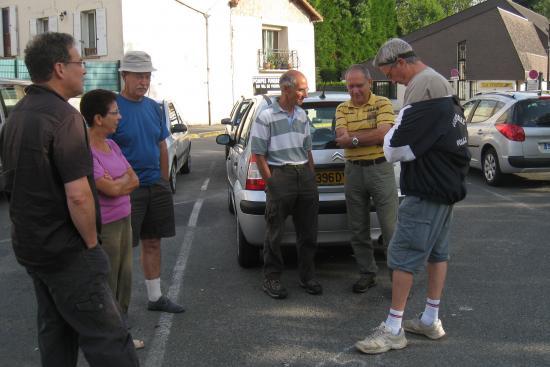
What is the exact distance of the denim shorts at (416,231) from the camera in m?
3.95

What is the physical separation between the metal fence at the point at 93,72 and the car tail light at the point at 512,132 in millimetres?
17917

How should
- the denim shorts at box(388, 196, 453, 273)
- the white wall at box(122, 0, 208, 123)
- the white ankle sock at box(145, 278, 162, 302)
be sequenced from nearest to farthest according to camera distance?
1. the denim shorts at box(388, 196, 453, 273)
2. the white ankle sock at box(145, 278, 162, 302)
3. the white wall at box(122, 0, 208, 123)

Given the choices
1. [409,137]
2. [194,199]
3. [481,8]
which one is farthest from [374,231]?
[481,8]

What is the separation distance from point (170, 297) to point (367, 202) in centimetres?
184

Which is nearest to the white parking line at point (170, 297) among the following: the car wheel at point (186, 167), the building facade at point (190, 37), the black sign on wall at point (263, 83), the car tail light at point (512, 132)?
the car wheel at point (186, 167)

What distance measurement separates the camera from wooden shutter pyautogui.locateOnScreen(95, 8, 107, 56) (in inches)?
1000

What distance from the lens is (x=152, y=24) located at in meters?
26.4

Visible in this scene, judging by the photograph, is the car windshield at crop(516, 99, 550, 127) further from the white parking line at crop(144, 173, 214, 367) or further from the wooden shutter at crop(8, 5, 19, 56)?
the wooden shutter at crop(8, 5, 19, 56)

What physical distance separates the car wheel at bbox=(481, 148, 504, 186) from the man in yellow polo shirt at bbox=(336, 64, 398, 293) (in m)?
5.91

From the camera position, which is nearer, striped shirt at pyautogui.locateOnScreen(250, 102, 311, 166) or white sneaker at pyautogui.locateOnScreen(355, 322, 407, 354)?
white sneaker at pyautogui.locateOnScreen(355, 322, 407, 354)

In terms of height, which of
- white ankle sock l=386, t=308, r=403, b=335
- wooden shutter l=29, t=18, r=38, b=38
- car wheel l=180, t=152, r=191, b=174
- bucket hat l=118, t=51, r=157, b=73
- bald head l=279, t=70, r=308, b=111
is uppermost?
wooden shutter l=29, t=18, r=38, b=38

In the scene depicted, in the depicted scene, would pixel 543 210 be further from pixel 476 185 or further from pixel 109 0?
pixel 109 0

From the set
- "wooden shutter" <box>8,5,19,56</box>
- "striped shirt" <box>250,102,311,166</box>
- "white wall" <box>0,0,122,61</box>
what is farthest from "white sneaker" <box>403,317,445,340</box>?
"wooden shutter" <box>8,5,19,56</box>

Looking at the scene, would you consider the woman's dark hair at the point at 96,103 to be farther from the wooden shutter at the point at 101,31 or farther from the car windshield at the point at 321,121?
the wooden shutter at the point at 101,31
